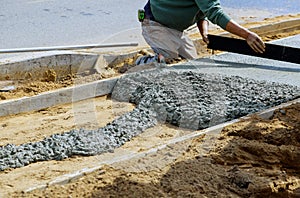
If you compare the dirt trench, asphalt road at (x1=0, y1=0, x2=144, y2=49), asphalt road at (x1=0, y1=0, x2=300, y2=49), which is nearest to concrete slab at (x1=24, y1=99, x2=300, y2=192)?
the dirt trench

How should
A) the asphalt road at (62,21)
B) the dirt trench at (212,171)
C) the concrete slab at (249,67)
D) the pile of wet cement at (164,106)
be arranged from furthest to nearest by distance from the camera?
the asphalt road at (62,21) → the concrete slab at (249,67) → the pile of wet cement at (164,106) → the dirt trench at (212,171)

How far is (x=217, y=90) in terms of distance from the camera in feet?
17.3

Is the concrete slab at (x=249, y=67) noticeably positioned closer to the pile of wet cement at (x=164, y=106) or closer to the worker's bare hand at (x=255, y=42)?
the pile of wet cement at (x=164, y=106)

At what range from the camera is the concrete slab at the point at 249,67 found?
596cm

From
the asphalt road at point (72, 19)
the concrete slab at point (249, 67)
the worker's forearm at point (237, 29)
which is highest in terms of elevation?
the worker's forearm at point (237, 29)

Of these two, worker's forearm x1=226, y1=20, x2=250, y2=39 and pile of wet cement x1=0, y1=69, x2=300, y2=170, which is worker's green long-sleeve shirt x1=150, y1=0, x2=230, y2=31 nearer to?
worker's forearm x1=226, y1=20, x2=250, y2=39

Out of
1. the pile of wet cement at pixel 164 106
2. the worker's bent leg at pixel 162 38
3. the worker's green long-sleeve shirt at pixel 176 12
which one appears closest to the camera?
the pile of wet cement at pixel 164 106

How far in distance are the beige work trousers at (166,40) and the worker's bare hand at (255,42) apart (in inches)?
41.7

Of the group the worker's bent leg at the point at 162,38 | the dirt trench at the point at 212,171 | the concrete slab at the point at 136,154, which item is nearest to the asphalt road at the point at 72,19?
the worker's bent leg at the point at 162,38

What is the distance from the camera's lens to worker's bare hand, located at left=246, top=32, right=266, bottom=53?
520cm

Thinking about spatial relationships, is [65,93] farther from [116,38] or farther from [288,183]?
[116,38]

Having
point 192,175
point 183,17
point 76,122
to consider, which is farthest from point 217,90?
point 192,175

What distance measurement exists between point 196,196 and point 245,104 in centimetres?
172

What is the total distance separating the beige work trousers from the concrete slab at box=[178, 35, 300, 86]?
0.75 feet
